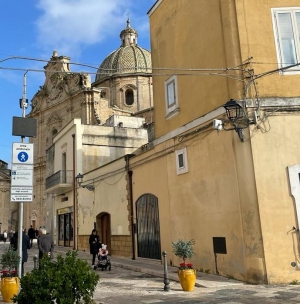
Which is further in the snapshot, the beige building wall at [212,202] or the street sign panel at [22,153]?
the beige building wall at [212,202]

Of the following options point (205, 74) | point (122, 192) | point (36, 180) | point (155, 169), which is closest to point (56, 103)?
point (36, 180)

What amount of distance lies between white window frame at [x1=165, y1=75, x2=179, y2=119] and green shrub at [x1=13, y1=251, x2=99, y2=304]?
7.73 m

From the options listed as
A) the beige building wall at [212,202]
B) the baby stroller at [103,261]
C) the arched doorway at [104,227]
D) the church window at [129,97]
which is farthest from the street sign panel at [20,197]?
the church window at [129,97]

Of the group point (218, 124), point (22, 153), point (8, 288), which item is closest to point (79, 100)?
point (218, 124)

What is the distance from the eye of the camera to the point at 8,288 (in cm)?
819

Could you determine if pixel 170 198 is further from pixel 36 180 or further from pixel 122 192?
pixel 36 180

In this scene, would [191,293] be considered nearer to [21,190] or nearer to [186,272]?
[186,272]

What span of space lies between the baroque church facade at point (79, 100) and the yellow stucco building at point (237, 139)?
27.9 m

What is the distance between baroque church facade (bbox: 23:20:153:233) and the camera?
134 ft

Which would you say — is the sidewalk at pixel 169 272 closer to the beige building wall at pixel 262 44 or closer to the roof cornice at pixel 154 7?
the beige building wall at pixel 262 44

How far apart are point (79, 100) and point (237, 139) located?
109 feet

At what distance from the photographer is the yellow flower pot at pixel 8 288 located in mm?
8180

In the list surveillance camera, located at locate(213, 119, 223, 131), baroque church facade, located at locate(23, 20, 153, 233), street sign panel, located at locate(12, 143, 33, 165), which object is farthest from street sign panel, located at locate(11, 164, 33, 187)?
baroque church facade, located at locate(23, 20, 153, 233)

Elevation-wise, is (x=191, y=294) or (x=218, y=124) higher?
(x=218, y=124)
